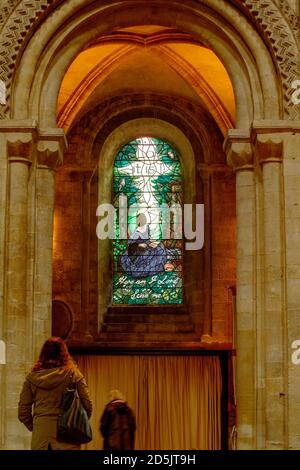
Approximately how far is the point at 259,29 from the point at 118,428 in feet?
21.3

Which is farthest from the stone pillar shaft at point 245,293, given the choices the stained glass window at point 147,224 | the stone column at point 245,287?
the stained glass window at point 147,224

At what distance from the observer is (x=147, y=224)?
20.1 metres

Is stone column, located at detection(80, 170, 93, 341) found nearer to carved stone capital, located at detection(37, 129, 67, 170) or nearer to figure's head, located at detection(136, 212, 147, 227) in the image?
A: figure's head, located at detection(136, 212, 147, 227)

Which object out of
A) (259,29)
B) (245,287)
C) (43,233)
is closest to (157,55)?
(259,29)

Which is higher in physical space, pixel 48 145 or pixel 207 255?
pixel 48 145

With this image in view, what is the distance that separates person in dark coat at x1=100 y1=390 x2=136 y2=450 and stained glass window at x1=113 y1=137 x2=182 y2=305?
33.7 ft

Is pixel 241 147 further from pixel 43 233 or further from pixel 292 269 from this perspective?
pixel 43 233

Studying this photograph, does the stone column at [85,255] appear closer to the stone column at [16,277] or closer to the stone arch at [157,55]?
the stone arch at [157,55]

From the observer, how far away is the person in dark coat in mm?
9344

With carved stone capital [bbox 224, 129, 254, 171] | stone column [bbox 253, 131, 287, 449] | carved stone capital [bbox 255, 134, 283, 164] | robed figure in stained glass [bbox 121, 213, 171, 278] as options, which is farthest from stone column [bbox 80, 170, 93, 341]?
carved stone capital [bbox 255, 134, 283, 164]

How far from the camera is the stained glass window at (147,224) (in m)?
19.8

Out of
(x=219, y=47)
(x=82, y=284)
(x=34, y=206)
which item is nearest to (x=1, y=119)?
(x=34, y=206)

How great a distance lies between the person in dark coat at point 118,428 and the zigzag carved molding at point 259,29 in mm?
5349

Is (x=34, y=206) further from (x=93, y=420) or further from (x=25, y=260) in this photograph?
(x=93, y=420)
